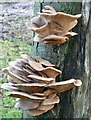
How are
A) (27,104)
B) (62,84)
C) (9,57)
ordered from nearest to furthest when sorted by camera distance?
(62,84)
(27,104)
(9,57)

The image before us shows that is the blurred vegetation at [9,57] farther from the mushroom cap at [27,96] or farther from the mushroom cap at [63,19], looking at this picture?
the mushroom cap at [63,19]

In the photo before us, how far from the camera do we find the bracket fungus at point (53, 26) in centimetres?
129

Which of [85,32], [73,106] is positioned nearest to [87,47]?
[85,32]

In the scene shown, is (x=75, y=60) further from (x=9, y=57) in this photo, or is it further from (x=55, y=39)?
(x=9, y=57)

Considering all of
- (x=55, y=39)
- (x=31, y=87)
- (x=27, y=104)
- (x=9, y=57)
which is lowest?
(x=9, y=57)

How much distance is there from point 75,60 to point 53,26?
0.21 m

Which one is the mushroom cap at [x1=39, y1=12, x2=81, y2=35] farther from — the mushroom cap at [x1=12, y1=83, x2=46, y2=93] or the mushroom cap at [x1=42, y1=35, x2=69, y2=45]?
the mushroom cap at [x1=12, y1=83, x2=46, y2=93]

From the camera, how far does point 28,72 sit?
4.31ft

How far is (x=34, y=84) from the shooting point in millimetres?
1253

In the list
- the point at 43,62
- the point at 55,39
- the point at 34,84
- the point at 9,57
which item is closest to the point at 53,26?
the point at 55,39

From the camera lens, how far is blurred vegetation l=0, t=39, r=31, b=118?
92.6 inches

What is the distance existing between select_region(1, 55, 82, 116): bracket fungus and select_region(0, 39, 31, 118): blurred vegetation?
2.90 feet

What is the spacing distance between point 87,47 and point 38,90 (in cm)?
32

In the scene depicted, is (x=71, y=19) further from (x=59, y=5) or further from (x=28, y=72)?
(x=28, y=72)
